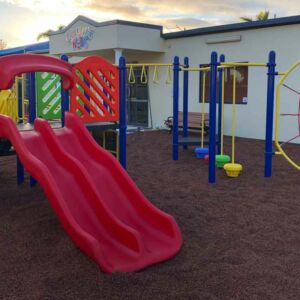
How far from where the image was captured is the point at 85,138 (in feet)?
16.7

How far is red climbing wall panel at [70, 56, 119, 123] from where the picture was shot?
6199 millimetres

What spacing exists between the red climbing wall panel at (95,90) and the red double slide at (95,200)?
1073mm

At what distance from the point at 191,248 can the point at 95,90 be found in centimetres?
307

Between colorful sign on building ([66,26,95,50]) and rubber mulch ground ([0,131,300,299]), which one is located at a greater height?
colorful sign on building ([66,26,95,50])

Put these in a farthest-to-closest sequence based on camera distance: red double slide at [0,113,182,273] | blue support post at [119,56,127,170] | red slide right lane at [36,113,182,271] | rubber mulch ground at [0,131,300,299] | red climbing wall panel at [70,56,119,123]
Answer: blue support post at [119,56,127,170] < red climbing wall panel at [70,56,119,123] < red slide right lane at [36,113,182,271] < red double slide at [0,113,182,273] < rubber mulch ground at [0,131,300,299]

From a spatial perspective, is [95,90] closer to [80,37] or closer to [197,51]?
[197,51]

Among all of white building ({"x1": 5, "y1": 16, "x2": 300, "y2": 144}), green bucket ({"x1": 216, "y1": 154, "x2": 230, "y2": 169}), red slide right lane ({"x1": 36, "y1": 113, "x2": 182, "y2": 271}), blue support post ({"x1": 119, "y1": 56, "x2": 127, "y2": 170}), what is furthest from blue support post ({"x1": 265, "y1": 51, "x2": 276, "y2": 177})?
white building ({"x1": 5, "y1": 16, "x2": 300, "y2": 144})

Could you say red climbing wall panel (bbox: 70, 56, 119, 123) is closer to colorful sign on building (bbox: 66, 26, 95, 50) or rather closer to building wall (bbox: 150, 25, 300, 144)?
building wall (bbox: 150, 25, 300, 144)

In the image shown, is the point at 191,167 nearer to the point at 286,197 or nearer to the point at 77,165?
the point at 286,197

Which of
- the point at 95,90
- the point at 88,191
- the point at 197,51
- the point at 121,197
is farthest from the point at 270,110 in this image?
the point at 197,51

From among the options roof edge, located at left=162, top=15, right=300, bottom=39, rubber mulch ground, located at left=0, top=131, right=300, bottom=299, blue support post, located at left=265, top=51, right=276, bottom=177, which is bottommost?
rubber mulch ground, located at left=0, top=131, right=300, bottom=299

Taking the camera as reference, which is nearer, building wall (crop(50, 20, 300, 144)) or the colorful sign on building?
building wall (crop(50, 20, 300, 144))

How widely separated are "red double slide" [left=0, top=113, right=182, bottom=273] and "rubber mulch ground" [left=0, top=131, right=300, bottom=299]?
0.19 metres

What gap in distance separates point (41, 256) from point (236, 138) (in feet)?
32.8
